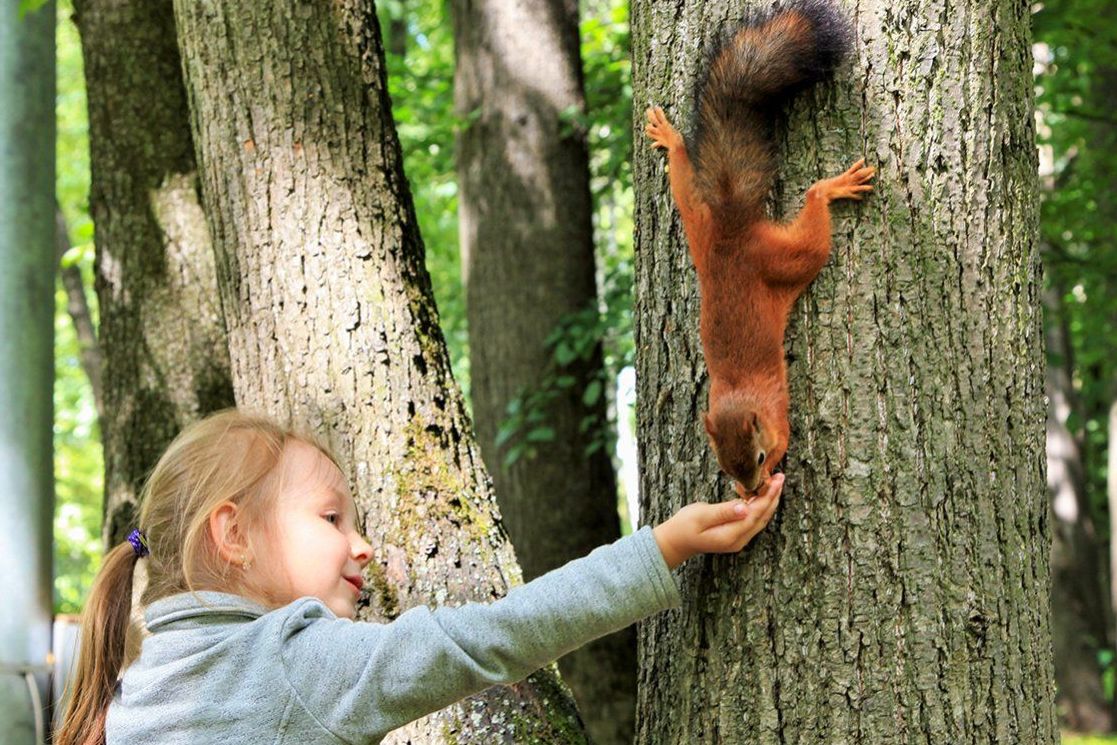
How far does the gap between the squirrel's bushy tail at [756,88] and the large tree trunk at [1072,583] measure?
10.0 meters

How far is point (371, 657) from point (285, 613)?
0.18 m

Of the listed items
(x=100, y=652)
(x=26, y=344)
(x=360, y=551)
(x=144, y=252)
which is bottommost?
(x=100, y=652)

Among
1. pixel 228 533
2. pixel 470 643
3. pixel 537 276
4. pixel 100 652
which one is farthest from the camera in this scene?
pixel 537 276

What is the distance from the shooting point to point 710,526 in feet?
5.77

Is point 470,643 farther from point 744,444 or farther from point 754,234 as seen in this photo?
point 754,234

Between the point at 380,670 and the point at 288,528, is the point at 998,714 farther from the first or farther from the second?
the point at 288,528

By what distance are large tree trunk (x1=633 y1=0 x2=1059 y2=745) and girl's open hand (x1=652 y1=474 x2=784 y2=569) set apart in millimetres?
66

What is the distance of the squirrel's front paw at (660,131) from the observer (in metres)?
2.02

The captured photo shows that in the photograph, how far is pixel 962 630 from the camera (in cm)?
177

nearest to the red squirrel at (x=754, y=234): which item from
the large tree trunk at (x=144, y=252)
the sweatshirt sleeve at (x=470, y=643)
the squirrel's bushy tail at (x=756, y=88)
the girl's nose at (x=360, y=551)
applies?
the squirrel's bushy tail at (x=756, y=88)

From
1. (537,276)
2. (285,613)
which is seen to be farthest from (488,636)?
(537,276)

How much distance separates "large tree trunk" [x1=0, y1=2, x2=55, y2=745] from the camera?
352cm

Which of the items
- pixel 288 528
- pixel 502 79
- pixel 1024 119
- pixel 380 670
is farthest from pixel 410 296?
pixel 502 79

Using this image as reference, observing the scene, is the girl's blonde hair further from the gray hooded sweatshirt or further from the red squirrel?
the red squirrel
